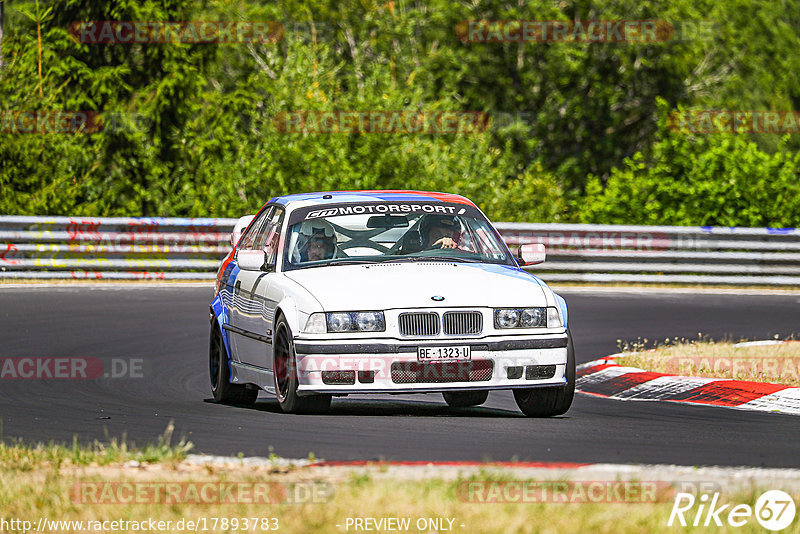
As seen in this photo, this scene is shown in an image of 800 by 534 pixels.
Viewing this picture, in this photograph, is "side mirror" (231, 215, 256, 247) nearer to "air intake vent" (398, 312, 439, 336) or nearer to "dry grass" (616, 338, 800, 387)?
"dry grass" (616, 338, 800, 387)

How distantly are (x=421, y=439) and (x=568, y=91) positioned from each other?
39.5 metres

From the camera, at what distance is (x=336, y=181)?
92.4 feet

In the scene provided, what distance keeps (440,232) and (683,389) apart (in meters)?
2.56

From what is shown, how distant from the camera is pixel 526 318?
30.6 ft

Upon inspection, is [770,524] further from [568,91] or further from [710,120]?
[568,91]

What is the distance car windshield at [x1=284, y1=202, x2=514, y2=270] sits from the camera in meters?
10.2

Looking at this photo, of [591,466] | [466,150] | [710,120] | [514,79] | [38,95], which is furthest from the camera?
[514,79]

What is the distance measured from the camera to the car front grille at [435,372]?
29.8 ft

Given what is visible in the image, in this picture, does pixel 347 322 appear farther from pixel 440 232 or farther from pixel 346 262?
pixel 440 232

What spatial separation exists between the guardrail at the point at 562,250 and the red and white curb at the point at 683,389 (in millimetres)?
10604

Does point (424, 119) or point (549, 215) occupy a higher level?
point (424, 119)

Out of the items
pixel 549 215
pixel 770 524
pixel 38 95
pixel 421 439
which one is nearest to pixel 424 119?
pixel 549 215

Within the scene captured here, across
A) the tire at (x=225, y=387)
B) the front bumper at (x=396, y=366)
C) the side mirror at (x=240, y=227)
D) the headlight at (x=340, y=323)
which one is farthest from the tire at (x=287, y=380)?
the side mirror at (x=240, y=227)

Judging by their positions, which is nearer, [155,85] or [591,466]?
[591,466]
